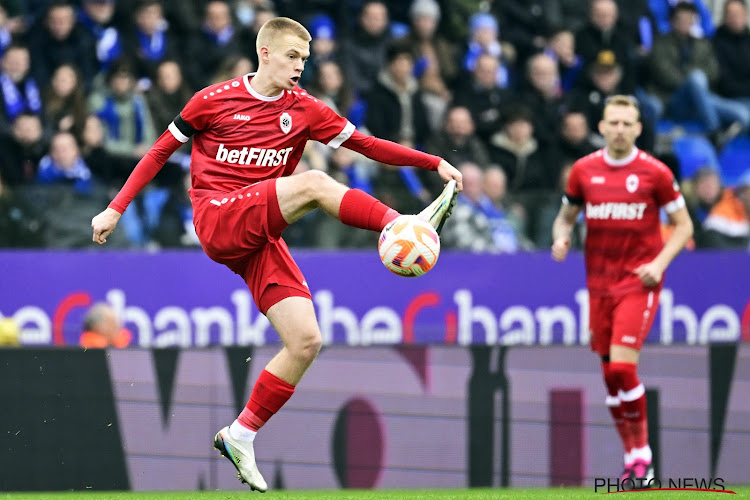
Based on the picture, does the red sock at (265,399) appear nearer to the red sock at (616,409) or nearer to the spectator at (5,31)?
the red sock at (616,409)

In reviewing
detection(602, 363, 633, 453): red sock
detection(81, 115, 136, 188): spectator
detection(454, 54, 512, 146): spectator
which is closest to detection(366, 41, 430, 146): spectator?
detection(454, 54, 512, 146): spectator

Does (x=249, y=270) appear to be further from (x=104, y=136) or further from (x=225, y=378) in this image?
(x=104, y=136)

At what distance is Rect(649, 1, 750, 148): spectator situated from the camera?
14.4 meters

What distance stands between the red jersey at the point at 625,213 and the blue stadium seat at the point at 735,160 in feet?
17.7

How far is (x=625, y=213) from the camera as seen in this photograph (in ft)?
29.3

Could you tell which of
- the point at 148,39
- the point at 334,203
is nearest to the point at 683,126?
the point at 148,39

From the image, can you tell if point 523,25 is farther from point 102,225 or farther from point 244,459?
point 102,225

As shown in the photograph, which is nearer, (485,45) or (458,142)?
(458,142)

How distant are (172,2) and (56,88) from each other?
175 cm

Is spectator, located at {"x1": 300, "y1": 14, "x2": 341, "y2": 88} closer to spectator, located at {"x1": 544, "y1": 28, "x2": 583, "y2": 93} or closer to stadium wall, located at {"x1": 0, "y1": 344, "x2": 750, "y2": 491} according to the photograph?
spectator, located at {"x1": 544, "y1": 28, "x2": 583, "y2": 93}

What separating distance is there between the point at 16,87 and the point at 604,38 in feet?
20.2

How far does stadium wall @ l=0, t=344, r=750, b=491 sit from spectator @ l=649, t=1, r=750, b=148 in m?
5.45

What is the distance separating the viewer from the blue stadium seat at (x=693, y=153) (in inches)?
536

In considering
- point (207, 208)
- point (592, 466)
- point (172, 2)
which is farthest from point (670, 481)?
point (172, 2)
